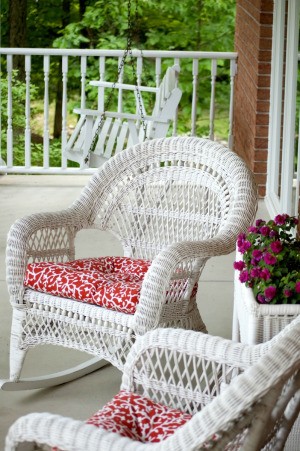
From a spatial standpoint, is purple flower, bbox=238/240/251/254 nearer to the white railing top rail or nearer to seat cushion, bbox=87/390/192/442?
seat cushion, bbox=87/390/192/442

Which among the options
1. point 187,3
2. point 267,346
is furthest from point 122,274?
point 187,3

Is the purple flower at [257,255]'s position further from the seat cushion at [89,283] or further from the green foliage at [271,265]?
the seat cushion at [89,283]

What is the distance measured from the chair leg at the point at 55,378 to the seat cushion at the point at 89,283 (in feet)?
1.16

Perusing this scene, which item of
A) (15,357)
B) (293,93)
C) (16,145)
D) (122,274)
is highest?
(293,93)

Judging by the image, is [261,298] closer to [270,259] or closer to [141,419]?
[270,259]

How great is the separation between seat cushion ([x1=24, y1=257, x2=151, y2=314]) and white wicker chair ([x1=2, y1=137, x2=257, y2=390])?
0.10 feet

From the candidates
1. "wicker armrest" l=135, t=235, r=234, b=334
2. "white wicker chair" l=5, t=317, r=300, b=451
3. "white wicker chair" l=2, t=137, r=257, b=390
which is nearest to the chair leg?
"white wicker chair" l=2, t=137, r=257, b=390

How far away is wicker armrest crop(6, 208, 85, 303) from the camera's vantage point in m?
3.70

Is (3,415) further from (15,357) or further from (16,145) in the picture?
(16,145)

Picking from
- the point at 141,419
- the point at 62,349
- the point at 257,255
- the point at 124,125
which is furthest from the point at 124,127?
the point at 141,419

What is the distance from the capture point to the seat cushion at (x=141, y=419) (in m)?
2.57

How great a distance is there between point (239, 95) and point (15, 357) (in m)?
4.44

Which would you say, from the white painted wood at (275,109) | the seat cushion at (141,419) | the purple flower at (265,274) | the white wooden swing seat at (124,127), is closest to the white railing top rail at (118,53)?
the white wooden swing seat at (124,127)

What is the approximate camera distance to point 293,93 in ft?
17.8
